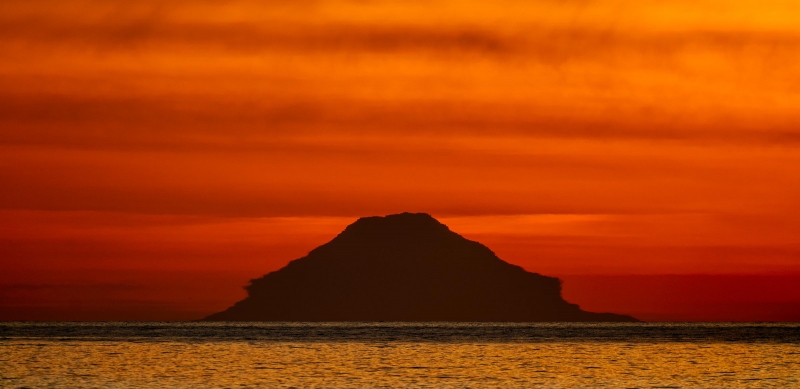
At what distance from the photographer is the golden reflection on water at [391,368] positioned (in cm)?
7462

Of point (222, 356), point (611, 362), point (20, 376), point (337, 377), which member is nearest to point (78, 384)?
point (20, 376)

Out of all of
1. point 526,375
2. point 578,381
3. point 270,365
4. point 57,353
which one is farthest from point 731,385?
point 57,353

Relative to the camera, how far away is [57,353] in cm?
11512

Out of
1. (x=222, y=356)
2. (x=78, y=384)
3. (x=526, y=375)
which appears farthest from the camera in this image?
(x=222, y=356)

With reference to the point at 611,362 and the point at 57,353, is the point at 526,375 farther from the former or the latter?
the point at 57,353

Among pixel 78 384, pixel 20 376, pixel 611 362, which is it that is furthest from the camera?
pixel 611 362

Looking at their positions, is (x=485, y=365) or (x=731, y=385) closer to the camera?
(x=731, y=385)

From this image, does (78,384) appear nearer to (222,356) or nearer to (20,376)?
(20,376)

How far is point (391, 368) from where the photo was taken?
90562 millimetres

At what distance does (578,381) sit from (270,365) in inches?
1127

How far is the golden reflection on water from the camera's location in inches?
2938

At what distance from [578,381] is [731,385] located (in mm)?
9541

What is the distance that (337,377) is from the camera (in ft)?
260

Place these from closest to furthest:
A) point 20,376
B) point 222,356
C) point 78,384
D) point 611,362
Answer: point 78,384 < point 20,376 < point 611,362 < point 222,356
